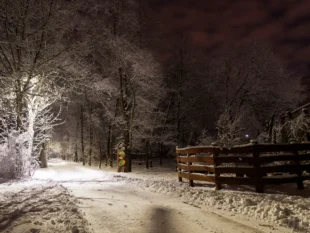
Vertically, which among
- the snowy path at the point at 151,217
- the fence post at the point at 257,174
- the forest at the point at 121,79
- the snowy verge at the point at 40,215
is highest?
the forest at the point at 121,79

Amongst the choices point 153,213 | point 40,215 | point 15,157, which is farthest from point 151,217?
point 15,157

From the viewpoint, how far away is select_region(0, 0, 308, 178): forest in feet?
42.5

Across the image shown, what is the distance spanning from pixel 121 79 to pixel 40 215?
50.0ft

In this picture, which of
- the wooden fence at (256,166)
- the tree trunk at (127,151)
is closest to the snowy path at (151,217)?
the wooden fence at (256,166)

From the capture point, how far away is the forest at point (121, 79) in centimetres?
1295

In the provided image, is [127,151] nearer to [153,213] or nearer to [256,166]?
[256,166]

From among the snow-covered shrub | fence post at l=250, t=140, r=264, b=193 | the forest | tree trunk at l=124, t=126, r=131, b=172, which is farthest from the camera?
tree trunk at l=124, t=126, r=131, b=172

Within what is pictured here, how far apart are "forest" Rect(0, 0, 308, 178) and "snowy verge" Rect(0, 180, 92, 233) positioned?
4.80 metres

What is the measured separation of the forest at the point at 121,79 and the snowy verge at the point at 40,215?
4797 millimetres

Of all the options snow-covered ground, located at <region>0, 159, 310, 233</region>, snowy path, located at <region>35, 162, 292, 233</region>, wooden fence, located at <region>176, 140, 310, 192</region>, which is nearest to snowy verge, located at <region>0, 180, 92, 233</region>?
snow-covered ground, located at <region>0, 159, 310, 233</region>

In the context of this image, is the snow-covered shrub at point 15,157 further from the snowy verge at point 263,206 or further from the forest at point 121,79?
the snowy verge at point 263,206

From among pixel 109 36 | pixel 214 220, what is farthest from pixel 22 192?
pixel 109 36

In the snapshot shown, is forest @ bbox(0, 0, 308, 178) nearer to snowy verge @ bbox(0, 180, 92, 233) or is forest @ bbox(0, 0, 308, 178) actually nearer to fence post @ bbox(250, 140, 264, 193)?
fence post @ bbox(250, 140, 264, 193)

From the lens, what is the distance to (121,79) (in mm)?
19828
